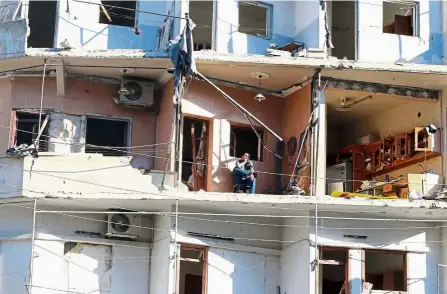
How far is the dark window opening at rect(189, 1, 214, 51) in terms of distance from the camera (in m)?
22.4

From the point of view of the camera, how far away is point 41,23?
21.1 metres

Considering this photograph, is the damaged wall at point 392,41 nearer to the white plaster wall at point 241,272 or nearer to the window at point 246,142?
the window at point 246,142

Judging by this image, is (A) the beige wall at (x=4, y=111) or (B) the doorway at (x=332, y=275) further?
(B) the doorway at (x=332, y=275)

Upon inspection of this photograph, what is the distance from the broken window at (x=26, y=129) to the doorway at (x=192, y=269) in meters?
3.88

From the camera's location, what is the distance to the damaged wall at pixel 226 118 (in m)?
19.9

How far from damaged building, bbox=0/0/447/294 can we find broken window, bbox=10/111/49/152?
44 mm

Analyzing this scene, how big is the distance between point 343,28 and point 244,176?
234 inches

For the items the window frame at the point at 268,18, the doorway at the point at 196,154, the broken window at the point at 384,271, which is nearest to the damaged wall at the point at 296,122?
the window frame at the point at 268,18

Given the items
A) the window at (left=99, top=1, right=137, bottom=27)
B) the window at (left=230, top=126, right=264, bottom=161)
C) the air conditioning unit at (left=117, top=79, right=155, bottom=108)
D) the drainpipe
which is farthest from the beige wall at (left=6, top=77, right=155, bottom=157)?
the drainpipe

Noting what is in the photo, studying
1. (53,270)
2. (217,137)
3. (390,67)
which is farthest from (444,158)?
(53,270)

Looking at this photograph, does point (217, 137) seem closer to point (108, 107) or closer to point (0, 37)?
point (108, 107)

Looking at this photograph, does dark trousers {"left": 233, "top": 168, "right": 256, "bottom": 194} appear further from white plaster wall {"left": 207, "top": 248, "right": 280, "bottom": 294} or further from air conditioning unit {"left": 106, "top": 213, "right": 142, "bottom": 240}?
air conditioning unit {"left": 106, "top": 213, "right": 142, "bottom": 240}

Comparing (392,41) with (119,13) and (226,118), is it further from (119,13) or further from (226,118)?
(119,13)

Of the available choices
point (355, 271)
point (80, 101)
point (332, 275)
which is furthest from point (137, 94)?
point (332, 275)
